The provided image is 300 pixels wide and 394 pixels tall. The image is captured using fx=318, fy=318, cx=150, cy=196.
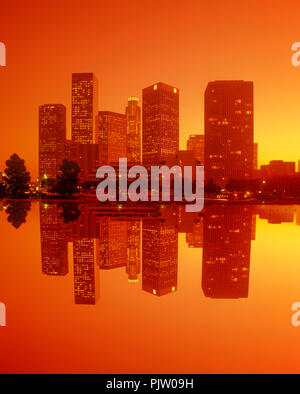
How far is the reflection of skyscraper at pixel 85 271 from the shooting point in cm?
697

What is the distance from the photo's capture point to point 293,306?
6566 millimetres

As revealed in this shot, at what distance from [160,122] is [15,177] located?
130009mm

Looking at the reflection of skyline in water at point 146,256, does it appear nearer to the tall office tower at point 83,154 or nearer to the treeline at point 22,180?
the treeline at point 22,180

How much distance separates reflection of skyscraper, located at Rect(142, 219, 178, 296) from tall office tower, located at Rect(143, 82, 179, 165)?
15945cm

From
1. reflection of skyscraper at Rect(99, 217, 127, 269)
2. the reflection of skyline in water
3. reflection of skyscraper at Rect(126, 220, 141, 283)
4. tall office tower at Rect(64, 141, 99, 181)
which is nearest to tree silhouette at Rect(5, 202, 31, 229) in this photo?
the reflection of skyline in water

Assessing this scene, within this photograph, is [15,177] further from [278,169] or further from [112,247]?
[278,169]

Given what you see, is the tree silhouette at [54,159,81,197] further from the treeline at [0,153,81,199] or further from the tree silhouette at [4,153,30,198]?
the tree silhouette at [4,153,30,198]

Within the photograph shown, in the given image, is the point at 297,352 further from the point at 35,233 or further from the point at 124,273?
the point at 35,233

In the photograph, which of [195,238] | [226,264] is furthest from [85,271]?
[195,238]

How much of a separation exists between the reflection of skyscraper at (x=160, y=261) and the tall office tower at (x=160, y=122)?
159445 millimetres

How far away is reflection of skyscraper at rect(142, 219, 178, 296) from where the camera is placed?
798 cm

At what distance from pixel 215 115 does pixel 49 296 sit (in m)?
166

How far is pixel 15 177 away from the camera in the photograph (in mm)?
56688
